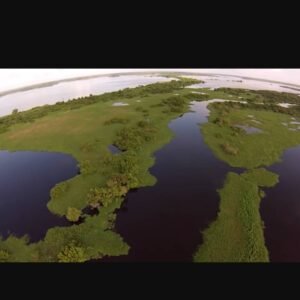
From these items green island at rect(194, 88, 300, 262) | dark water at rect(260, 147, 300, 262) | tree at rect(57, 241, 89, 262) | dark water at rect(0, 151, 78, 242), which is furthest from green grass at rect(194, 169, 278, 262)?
dark water at rect(0, 151, 78, 242)

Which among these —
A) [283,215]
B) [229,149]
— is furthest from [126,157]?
[283,215]

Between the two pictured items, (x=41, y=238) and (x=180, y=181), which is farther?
(x=180, y=181)

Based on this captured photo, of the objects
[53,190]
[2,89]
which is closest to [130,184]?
[53,190]

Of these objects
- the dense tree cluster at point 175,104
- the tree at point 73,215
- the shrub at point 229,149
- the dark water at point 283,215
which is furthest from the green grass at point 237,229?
the dense tree cluster at point 175,104

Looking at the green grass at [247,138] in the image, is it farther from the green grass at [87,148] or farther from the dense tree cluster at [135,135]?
the dense tree cluster at [135,135]

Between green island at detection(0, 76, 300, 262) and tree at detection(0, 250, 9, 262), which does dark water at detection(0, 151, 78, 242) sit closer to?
green island at detection(0, 76, 300, 262)

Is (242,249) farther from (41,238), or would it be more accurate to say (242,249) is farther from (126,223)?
(41,238)

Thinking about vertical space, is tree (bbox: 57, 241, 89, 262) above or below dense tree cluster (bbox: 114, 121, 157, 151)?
below
